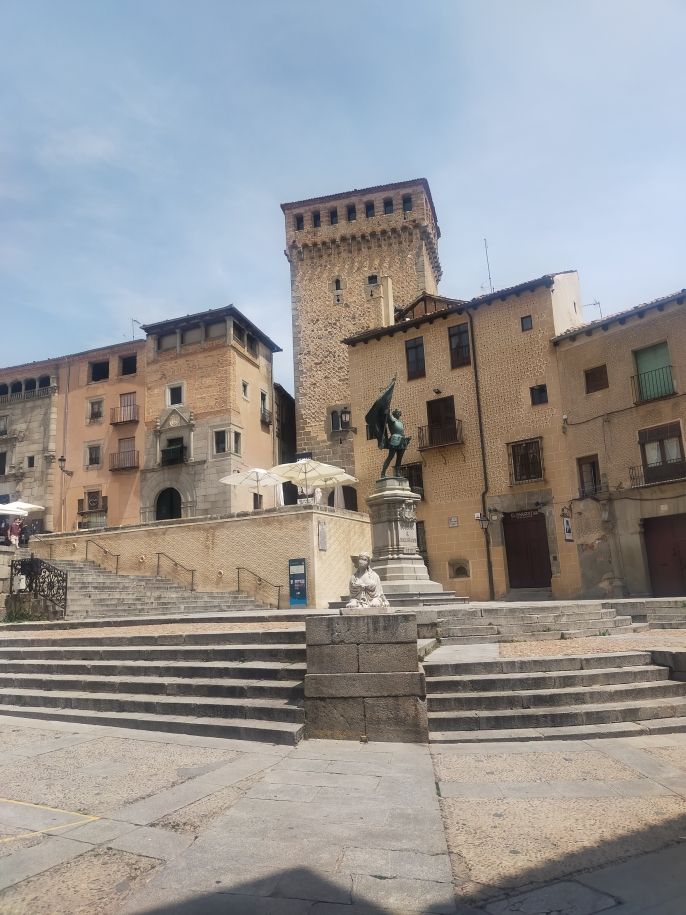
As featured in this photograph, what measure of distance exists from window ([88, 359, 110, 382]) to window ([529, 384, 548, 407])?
23275mm

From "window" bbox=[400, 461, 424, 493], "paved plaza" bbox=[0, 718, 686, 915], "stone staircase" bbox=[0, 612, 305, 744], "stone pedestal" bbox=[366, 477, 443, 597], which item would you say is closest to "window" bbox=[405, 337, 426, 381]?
"window" bbox=[400, 461, 424, 493]

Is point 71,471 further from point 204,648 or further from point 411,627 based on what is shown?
point 411,627

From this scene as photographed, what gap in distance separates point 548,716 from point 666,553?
54.5ft

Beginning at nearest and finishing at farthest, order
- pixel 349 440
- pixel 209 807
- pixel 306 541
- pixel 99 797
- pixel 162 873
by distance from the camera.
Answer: pixel 162 873, pixel 209 807, pixel 99 797, pixel 306 541, pixel 349 440

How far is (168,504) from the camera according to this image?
32.5 m

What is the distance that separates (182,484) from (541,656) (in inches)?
1025

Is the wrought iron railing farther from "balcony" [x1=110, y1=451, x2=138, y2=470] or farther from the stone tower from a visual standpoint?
the stone tower

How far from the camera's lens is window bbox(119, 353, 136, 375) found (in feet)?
114

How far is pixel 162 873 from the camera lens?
3631mm

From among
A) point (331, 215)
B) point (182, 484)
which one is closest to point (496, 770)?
point (182, 484)

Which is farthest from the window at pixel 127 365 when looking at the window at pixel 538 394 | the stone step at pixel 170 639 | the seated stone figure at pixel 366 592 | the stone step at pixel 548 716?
the stone step at pixel 548 716

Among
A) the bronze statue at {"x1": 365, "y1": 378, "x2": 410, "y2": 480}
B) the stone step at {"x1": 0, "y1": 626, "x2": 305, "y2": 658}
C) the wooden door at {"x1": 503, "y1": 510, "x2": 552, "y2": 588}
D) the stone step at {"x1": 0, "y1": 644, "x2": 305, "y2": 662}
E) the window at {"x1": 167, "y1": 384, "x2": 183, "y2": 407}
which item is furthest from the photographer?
the window at {"x1": 167, "y1": 384, "x2": 183, "y2": 407}

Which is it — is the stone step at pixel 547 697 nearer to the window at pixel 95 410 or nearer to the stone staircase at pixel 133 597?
the stone staircase at pixel 133 597

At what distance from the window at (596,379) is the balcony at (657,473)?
3.29 metres
